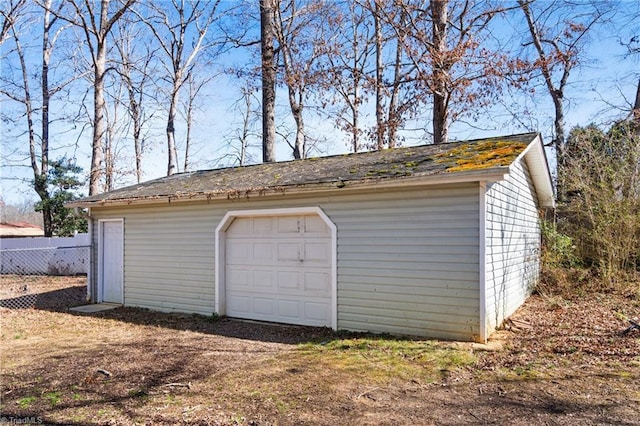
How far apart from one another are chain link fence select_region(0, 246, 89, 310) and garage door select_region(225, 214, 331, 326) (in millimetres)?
4732

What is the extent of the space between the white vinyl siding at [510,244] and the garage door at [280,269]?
2.56 metres

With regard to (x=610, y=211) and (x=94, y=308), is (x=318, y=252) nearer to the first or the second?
(x=94, y=308)

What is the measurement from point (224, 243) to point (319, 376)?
13.9 feet

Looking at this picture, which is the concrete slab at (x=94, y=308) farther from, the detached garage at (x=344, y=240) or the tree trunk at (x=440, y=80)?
the tree trunk at (x=440, y=80)

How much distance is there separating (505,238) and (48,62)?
22.8 meters

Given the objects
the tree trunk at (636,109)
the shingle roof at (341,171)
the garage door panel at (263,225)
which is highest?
the tree trunk at (636,109)

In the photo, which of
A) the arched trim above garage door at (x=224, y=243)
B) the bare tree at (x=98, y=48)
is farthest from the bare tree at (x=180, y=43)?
the arched trim above garage door at (x=224, y=243)

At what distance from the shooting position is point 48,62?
2120 centimetres

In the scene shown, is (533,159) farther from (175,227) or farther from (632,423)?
(175,227)

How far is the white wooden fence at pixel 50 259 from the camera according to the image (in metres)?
16.8

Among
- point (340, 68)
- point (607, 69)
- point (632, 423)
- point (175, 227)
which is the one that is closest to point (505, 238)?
point (632, 423)

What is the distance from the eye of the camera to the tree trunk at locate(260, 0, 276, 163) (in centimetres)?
A: 1566

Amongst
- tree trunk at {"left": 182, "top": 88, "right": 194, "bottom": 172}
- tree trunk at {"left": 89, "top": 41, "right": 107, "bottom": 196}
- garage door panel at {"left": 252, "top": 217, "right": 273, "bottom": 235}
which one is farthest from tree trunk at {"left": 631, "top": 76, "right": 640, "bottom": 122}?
tree trunk at {"left": 182, "top": 88, "right": 194, "bottom": 172}

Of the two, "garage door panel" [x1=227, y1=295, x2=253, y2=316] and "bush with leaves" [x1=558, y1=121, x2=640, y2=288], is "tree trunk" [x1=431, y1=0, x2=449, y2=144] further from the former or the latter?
"garage door panel" [x1=227, y1=295, x2=253, y2=316]
